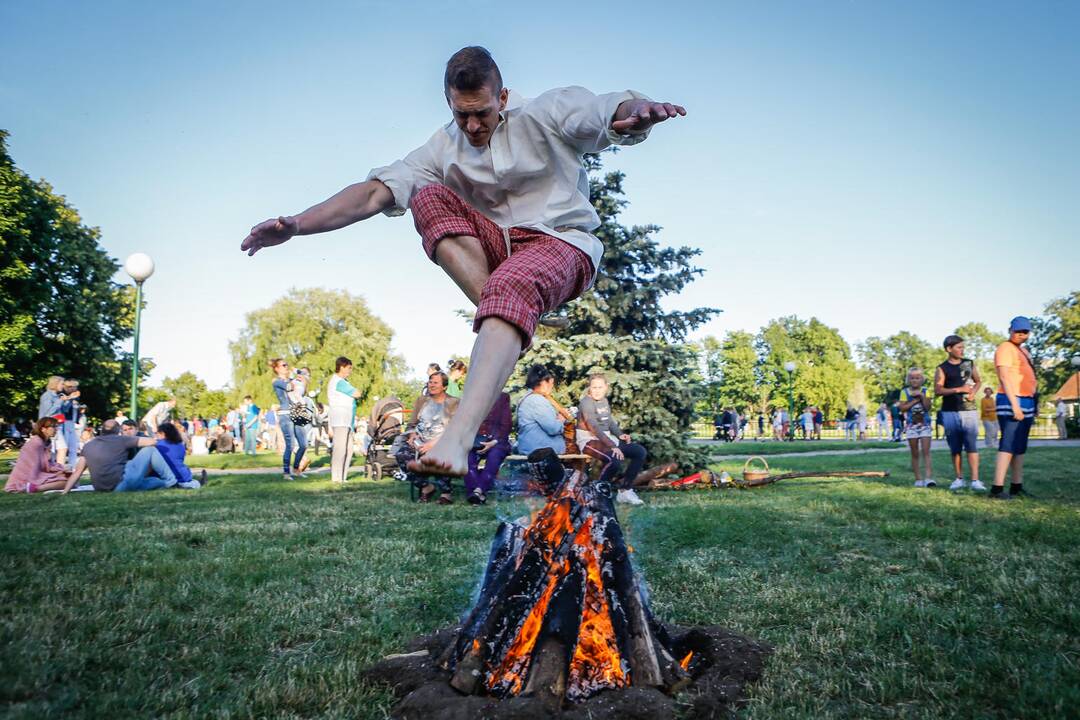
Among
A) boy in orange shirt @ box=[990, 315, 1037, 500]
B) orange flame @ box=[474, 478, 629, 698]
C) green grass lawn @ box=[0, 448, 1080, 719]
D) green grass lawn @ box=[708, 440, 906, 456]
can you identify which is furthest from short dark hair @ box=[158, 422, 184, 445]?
green grass lawn @ box=[708, 440, 906, 456]

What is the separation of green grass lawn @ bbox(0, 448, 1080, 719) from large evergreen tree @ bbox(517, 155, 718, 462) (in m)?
3.66

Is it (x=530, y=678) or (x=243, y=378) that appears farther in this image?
(x=243, y=378)

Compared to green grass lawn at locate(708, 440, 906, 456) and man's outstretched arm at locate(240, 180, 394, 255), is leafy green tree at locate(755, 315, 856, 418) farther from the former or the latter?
man's outstretched arm at locate(240, 180, 394, 255)

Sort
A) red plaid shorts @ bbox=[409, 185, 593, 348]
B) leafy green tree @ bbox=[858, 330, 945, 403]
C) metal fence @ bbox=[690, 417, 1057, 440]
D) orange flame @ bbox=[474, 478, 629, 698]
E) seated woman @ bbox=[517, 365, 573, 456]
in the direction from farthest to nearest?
leafy green tree @ bbox=[858, 330, 945, 403]
metal fence @ bbox=[690, 417, 1057, 440]
seated woman @ bbox=[517, 365, 573, 456]
orange flame @ bbox=[474, 478, 629, 698]
red plaid shorts @ bbox=[409, 185, 593, 348]

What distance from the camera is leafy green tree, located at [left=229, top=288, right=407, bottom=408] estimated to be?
4103cm

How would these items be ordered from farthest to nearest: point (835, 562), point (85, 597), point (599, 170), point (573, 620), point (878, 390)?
point (878, 390) < point (599, 170) < point (835, 562) < point (85, 597) < point (573, 620)

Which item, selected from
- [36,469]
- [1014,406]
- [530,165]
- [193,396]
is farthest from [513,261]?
[193,396]

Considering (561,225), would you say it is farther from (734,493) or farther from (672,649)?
(734,493)

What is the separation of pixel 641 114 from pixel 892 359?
302ft

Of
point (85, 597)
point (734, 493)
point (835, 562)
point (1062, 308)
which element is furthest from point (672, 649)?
point (1062, 308)

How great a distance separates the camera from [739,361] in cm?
7212

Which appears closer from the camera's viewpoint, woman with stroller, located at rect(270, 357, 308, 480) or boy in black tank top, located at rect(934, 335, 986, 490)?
Answer: boy in black tank top, located at rect(934, 335, 986, 490)

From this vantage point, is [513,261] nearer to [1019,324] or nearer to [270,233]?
[270,233]

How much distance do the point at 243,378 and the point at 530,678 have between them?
140 feet
